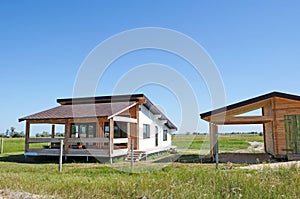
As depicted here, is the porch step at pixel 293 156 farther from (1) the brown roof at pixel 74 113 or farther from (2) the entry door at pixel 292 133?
(1) the brown roof at pixel 74 113

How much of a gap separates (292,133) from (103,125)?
10.7 meters

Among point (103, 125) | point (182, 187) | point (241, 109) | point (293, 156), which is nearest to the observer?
point (182, 187)

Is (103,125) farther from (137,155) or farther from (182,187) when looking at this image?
(182,187)

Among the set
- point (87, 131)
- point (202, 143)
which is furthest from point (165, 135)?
point (202, 143)

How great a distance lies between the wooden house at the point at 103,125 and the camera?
15.5 meters

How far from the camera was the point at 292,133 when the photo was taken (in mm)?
14750

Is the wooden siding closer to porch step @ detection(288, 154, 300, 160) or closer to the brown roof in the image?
porch step @ detection(288, 154, 300, 160)

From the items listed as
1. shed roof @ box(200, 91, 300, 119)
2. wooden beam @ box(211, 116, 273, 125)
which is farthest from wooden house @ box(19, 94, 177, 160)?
wooden beam @ box(211, 116, 273, 125)

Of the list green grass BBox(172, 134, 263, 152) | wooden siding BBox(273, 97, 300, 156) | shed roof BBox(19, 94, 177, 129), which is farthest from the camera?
green grass BBox(172, 134, 263, 152)

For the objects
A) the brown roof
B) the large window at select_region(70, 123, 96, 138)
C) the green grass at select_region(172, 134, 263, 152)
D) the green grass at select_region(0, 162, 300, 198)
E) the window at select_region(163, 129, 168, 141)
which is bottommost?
the green grass at select_region(172, 134, 263, 152)

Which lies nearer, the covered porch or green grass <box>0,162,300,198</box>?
green grass <box>0,162,300,198</box>

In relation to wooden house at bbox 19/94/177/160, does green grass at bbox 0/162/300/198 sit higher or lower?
lower

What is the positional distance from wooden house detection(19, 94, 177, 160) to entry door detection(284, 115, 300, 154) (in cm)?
852

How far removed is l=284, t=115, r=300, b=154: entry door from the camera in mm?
14625
